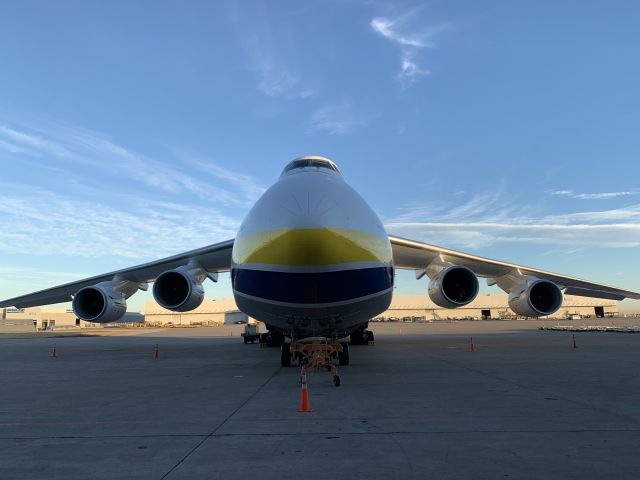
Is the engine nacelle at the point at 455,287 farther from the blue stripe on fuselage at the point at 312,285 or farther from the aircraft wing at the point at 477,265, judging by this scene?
the blue stripe on fuselage at the point at 312,285

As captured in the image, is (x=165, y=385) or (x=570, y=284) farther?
(x=570, y=284)

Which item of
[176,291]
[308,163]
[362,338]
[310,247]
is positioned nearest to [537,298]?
[362,338]

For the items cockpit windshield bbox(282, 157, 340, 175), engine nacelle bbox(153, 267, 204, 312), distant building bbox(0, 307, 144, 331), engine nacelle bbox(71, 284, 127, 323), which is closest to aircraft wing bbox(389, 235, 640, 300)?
cockpit windshield bbox(282, 157, 340, 175)

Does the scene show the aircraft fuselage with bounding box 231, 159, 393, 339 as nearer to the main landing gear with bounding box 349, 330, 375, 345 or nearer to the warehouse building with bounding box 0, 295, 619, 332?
the main landing gear with bounding box 349, 330, 375, 345

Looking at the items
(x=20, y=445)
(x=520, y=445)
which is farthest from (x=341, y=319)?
(x=20, y=445)

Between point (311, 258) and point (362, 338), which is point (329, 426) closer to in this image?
point (311, 258)

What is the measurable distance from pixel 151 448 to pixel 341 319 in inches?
202

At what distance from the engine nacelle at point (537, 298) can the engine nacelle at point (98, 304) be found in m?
13.1

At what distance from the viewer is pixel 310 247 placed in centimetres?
768

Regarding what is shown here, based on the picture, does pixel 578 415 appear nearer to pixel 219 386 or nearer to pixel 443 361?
pixel 219 386

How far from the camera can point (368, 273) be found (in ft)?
27.8

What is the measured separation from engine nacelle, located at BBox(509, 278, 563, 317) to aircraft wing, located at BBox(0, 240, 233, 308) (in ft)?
30.9

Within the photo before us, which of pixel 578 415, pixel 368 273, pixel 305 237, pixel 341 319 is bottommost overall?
pixel 578 415

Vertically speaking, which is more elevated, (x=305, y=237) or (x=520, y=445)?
(x=305, y=237)
